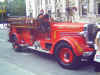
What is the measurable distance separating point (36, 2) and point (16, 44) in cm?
3694

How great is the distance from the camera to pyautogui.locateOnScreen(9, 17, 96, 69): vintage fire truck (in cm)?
561

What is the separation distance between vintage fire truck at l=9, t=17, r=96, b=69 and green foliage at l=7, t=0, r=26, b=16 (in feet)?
155

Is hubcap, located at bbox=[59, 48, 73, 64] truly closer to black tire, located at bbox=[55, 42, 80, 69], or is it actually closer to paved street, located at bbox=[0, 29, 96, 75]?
black tire, located at bbox=[55, 42, 80, 69]

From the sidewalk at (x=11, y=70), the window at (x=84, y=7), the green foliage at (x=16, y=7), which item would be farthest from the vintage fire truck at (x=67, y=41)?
the green foliage at (x=16, y=7)

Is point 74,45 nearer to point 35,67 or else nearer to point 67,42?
point 67,42

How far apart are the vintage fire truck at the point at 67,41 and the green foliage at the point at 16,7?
155 feet

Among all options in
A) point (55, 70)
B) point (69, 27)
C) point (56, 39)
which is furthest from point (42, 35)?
point (55, 70)

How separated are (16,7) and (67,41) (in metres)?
50.9

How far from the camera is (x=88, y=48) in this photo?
18.5 feet

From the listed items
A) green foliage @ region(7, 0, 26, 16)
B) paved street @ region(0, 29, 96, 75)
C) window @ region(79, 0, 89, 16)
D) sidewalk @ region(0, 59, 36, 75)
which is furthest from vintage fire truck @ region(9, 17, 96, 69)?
green foliage @ region(7, 0, 26, 16)

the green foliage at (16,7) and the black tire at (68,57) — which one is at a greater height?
the green foliage at (16,7)

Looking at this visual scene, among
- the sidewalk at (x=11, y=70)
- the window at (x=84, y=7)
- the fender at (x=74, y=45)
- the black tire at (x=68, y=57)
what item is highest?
the window at (x=84, y=7)

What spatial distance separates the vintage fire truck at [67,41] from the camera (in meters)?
5.61

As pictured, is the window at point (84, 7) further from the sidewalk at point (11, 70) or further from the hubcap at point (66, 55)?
the sidewalk at point (11, 70)
